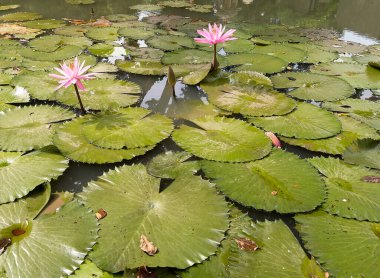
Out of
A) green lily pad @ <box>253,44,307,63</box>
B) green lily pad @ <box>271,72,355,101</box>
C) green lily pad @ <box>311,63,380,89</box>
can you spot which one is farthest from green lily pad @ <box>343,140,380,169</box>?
green lily pad @ <box>253,44,307,63</box>

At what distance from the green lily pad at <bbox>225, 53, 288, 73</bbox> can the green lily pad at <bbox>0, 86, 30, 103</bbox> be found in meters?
2.02

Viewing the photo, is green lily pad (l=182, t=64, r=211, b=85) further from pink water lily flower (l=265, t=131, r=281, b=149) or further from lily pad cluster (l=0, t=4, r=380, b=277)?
pink water lily flower (l=265, t=131, r=281, b=149)

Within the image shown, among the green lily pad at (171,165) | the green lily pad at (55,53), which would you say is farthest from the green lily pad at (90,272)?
the green lily pad at (55,53)

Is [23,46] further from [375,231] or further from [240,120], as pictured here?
[375,231]

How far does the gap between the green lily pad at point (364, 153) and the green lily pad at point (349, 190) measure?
0.22ft

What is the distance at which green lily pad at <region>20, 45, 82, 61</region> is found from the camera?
3443mm

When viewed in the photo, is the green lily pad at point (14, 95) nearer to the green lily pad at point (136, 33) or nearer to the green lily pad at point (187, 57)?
the green lily pad at point (187, 57)

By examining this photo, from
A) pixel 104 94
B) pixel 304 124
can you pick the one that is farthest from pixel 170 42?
pixel 304 124

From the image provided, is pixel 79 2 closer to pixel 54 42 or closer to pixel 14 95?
pixel 54 42

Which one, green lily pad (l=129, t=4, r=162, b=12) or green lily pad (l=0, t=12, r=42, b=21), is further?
green lily pad (l=129, t=4, r=162, b=12)

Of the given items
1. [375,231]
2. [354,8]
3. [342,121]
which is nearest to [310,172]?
[375,231]

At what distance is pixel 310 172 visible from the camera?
1.86 meters

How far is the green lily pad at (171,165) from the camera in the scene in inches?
72.0

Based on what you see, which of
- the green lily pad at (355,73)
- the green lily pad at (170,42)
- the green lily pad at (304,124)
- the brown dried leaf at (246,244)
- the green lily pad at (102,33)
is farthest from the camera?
the green lily pad at (102,33)
